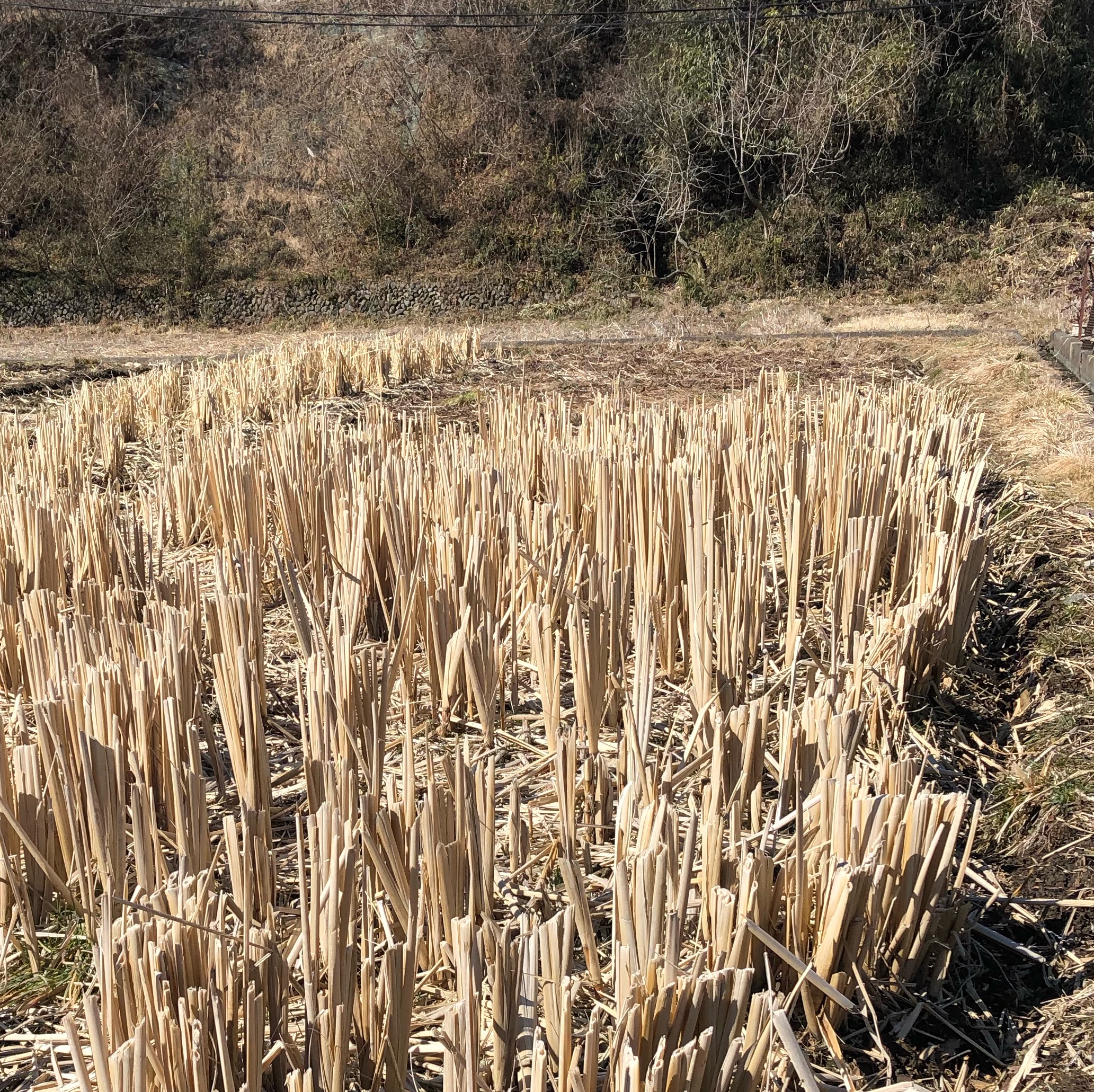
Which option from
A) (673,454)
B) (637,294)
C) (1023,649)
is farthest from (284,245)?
(1023,649)

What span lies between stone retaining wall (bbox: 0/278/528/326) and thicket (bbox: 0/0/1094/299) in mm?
574

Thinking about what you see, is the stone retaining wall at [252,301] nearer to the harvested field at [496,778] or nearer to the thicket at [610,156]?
the thicket at [610,156]

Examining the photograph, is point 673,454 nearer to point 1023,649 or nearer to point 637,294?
point 1023,649

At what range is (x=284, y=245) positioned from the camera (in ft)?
76.1

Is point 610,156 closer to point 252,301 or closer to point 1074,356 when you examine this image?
point 252,301

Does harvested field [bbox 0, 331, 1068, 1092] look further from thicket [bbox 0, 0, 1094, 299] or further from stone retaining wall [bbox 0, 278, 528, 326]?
thicket [bbox 0, 0, 1094, 299]

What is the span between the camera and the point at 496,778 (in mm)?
2299

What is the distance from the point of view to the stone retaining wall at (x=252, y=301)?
2056cm

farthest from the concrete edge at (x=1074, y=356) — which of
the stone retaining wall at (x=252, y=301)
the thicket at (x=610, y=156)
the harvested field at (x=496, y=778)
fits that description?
the stone retaining wall at (x=252, y=301)

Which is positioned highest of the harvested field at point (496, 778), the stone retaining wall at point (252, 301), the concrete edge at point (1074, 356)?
the harvested field at point (496, 778)

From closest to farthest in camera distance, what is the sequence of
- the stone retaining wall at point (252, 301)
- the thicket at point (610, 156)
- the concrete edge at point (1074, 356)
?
1. the concrete edge at point (1074, 356)
2. the stone retaining wall at point (252, 301)
3. the thicket at point (610, 156)

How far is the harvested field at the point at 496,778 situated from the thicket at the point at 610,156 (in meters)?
19.0

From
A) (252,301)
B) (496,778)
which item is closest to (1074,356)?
(496,778)

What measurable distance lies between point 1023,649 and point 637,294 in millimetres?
19050
